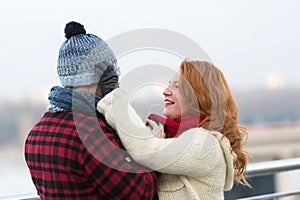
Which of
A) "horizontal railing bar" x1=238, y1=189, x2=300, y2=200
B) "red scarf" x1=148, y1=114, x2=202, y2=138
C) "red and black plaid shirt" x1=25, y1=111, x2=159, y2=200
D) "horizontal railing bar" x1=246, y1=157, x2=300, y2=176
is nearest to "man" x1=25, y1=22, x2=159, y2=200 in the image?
"red and black plaid shirt" x1=25, y1=111, x2=159, y2=200

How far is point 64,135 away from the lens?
0.92m

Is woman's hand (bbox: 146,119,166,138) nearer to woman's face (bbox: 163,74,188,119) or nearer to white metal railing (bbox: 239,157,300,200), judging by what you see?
woman's face (bbox: 163,74,188,119)

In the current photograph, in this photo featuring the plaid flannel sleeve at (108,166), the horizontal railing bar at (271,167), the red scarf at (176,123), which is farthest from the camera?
the horizontal railing bar at (271,167)

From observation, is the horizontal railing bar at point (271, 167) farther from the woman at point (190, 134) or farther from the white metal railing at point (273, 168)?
the woman at point (190, 134)

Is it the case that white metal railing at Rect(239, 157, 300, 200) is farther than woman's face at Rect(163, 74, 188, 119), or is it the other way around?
white metal railing at Rect(239, 157, 300, 200)

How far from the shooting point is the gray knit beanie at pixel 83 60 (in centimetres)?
93

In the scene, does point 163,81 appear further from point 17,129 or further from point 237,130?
point 17,129

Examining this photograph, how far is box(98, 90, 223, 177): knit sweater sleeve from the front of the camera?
91cm

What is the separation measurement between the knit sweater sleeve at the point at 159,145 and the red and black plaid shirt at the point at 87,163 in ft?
0.08

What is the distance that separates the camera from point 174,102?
108cm

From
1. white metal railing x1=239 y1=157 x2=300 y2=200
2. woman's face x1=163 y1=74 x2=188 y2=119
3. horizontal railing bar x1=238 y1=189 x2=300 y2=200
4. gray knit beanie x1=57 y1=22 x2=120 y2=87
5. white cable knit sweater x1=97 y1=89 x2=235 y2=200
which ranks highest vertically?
gray knit beanie x1=57 y1=22 x2=120 y2=87

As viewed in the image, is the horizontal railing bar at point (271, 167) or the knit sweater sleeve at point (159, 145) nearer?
the knit sweater sleeve at point (159, 145)

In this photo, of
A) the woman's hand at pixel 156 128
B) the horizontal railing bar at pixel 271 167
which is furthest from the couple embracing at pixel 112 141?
the horizontal railing bar at pixel 271 167

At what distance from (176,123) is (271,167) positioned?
2.81 ft
